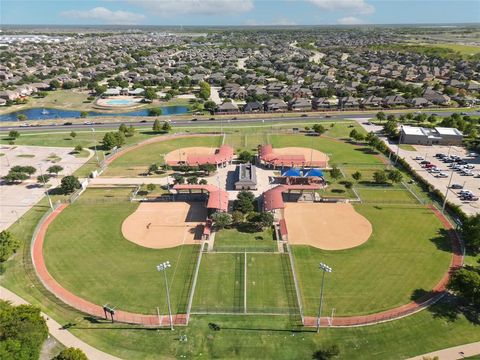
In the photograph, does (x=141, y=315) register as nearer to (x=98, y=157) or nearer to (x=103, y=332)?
(x=103, y=332)

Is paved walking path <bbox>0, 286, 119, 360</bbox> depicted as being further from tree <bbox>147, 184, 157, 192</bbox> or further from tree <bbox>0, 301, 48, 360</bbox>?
tree <bbox>147, 184, 157, 192</bbox>

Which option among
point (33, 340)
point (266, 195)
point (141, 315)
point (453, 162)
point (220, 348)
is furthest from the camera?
point (453, 162)

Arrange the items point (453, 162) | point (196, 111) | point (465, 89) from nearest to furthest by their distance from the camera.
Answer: point (453, 162)
point (196, 111)
point (465, 89)

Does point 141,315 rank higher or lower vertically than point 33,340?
lower

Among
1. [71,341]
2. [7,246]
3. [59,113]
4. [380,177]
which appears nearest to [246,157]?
[380,177]

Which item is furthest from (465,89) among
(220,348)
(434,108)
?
(220,348)

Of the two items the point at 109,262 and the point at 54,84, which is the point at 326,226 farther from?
the point at 54,84

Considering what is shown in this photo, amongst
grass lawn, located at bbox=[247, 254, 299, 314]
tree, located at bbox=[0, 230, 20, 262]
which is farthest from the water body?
grass lawn, located at bbox=[247, 254, 299, 314]
